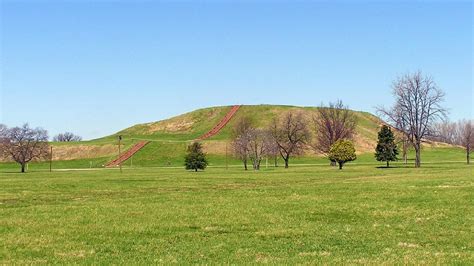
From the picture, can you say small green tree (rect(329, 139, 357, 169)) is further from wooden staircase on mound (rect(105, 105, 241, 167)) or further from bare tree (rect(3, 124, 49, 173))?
bare tree (rect(3, 124, 49, 173))

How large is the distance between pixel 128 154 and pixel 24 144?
34.7m

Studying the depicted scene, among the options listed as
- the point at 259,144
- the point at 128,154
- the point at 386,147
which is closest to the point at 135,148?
the point at 128,154

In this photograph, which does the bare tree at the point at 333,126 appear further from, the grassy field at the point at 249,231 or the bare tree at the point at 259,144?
the grassy field at the point at 249,231

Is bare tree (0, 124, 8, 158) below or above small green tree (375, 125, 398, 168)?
above

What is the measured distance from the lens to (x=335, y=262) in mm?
13109

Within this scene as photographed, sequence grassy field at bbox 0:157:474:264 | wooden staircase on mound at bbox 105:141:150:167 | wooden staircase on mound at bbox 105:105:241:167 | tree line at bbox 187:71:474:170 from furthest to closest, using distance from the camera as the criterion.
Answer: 1. wooden staircase on mound at bbox 105:105:241:167
2. wooden staircase on mound at bbox 105:141:150:167
3. tree line at bbox 187:71:474:170
4. grassy field at bbox 0:157:474:264

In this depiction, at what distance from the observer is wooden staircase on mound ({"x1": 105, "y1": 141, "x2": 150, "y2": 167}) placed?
152 meters

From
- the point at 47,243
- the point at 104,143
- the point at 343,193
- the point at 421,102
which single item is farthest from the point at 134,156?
the point at 47,243

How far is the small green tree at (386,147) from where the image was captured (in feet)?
361

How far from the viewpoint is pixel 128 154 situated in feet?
531

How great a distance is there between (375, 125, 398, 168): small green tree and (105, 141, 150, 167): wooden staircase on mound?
233 feet

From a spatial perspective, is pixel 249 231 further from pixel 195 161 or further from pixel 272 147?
pixel 272 147

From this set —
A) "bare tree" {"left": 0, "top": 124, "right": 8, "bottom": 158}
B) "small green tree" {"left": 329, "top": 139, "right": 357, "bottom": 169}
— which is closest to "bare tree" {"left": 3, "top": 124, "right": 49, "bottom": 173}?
"bare tree" {"left": 0, "top": 124, "right": 8, "bottom": 158}

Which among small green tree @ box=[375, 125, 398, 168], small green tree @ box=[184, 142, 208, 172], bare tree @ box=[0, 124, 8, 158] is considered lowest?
small green tree @ box=[184, 142, 208, 172]
